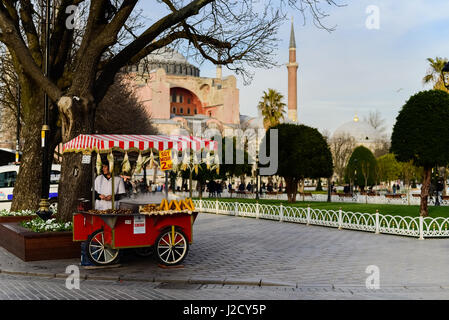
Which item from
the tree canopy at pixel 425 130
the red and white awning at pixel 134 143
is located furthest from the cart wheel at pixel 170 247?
the tree canopy at pixel 425 130

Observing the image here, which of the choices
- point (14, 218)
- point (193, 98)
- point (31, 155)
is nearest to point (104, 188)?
point (14, 218)

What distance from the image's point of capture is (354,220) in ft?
55.2

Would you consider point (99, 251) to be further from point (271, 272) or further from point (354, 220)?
point (354, 220)

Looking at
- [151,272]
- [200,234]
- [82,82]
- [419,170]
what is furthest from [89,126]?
[419,170]

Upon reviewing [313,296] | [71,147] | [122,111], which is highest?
[122,111]

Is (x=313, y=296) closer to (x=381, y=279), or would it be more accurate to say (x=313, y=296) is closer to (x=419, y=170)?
(x=381, y=279)

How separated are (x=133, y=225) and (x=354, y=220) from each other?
9546 millimetres

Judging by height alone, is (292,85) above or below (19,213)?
above

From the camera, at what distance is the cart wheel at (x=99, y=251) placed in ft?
31.1

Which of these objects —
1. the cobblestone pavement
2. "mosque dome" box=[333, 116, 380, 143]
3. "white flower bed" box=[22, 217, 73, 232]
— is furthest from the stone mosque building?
"white flower bed" box=[22, 217, 73, 232]

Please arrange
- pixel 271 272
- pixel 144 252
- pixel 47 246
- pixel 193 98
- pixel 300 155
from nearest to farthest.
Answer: pixel 271 272 → pixel 47 246 → pixel 144 252 → pixel 300 155 → pixel 193 98

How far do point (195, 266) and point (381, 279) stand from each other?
3454 mm

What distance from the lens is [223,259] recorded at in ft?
35.0

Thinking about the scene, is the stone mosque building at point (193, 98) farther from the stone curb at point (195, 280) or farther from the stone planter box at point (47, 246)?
the stone curb at point (195, 280)
